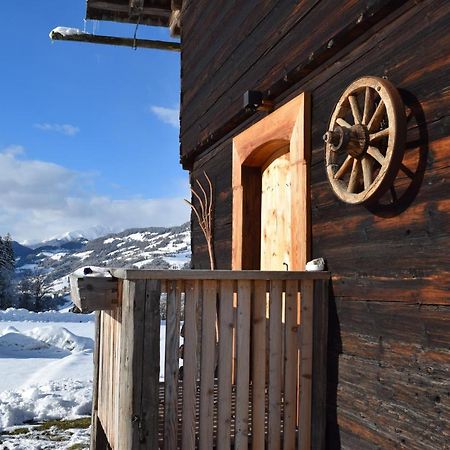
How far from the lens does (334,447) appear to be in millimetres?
3354

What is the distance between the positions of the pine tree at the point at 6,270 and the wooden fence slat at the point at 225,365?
1518 inches

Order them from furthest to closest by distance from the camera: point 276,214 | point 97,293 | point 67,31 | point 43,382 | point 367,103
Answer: point 43,382 → point 67,31 → point 276,214 → point 97,293 → point 367,103

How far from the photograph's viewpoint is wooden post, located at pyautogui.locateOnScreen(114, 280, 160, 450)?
2.96 metres

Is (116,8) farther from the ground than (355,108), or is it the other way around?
(116,8)

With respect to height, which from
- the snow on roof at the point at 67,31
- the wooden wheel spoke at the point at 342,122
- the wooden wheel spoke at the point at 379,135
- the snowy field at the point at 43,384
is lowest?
the snowy field at the point at 43,384

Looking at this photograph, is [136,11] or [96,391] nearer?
[96,391]

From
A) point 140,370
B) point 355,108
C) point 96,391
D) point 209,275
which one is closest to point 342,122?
point 355,108

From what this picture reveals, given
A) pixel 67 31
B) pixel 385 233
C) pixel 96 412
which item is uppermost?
pixel 67 31

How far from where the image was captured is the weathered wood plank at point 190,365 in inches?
120

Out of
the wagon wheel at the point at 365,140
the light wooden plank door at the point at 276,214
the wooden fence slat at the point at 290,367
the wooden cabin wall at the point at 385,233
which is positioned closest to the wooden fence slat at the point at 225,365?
the wooden fence slat at the point at 290,367

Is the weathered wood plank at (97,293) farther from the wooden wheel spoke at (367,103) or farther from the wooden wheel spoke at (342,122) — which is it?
the wooden wheel spoke at (367,103)

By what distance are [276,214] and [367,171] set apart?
1873 mm

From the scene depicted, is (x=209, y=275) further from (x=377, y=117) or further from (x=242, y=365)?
(x=377, y=117)

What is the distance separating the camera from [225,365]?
3166 mm
